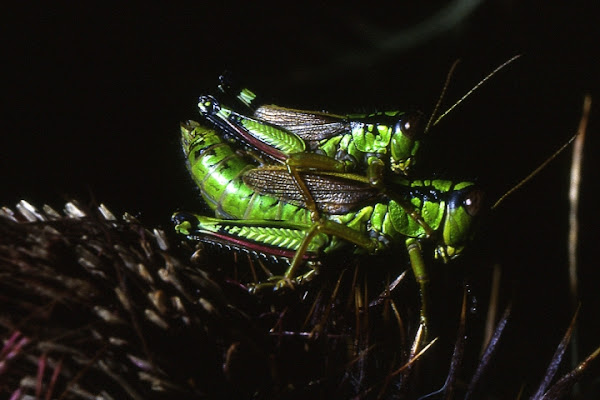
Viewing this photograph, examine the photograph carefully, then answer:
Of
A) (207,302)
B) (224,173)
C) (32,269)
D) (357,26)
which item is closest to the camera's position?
(32,269)

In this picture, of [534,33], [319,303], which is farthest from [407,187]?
[534,33]

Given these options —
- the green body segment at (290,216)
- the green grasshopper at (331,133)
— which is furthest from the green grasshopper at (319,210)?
the green grasshopper at (331,133)

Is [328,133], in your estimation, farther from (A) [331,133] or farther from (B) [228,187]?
(B) [228,187]

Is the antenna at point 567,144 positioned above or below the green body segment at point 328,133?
below

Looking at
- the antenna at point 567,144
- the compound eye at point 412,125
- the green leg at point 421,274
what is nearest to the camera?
the antenna at point 567,144

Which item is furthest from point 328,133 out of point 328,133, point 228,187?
point 228,187

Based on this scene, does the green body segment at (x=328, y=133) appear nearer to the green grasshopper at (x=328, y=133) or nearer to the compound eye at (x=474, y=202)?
the green grasshopper at (x=328, y=133)

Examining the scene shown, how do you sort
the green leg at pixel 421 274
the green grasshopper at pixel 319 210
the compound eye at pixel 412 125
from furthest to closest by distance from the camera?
the compound eye at pixel 412 125 < the green grasshopper at pixel 319 210 < the green leg at pixel 421 274

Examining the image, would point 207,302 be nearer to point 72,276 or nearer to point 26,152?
point 72,276
